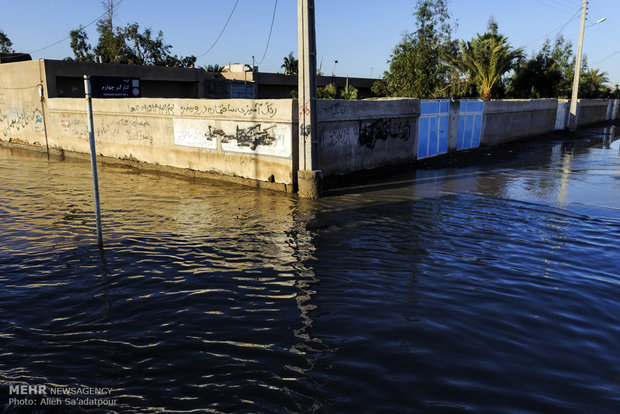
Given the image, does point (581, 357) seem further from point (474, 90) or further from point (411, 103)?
point (474, 90)

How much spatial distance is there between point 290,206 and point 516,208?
5.03m

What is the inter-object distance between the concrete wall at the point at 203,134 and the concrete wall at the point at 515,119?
1280 centimetres

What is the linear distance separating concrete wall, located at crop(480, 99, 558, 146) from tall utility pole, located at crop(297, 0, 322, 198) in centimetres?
1258

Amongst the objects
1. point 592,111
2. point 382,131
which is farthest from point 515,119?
point 592,111

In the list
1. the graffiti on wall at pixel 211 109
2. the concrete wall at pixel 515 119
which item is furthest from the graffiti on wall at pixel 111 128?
the concrete wall at pixel 515 119

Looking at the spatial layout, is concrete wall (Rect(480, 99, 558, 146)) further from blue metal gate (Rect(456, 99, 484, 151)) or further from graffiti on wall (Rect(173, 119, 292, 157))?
graffiti on wall (Rect(173, 119, 292, 157))

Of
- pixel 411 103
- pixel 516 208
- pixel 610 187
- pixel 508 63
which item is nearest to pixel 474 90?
pixel 508 63

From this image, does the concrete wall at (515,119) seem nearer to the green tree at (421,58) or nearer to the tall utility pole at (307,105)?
the green tree at (421,58)

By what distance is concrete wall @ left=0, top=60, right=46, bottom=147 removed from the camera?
22828mm

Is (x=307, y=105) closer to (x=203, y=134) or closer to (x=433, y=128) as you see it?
(x=203, y=134)

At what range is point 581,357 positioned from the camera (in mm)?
4230

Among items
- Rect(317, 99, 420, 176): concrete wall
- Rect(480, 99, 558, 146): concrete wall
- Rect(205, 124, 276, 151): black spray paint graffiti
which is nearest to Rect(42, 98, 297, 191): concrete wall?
Rect(205, 124, 276, 151): black spray paint graffiti

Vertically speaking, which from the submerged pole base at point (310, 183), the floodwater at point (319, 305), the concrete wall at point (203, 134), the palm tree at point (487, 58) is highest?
the palm tree at point (487, 58)

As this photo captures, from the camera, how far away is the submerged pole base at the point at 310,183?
450 inches
